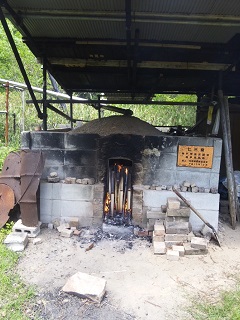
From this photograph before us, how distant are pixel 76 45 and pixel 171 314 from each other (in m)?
4.30

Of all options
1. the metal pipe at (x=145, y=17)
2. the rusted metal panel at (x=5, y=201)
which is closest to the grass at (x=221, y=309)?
the rusted metal panel at (x=5, y=201)

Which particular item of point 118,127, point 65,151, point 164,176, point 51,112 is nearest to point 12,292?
point 65,151

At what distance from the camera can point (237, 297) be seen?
3.37 metres

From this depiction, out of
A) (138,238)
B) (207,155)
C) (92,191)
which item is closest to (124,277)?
(138,238)

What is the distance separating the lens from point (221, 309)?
10.4 ft

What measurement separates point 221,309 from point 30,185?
3.50m

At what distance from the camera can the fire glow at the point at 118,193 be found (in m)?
5.45

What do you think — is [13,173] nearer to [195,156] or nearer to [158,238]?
[158,238]

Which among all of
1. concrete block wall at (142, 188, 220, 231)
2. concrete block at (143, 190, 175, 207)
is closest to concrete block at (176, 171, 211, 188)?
concrete block wall at (142, 188, 220, 231)

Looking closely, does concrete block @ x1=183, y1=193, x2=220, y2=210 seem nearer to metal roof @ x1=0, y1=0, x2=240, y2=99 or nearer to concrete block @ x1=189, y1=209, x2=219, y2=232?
concrete block @ x1=189, y1=209, x2=219, y2=232

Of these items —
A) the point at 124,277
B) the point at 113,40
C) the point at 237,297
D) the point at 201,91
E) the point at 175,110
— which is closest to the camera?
the point at 237,297

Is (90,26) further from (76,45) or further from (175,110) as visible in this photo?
(175,110)

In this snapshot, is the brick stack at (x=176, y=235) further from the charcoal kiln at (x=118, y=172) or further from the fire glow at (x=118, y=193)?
the fire glow at (x=118, y=193)

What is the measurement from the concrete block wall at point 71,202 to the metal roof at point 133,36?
2.43m
